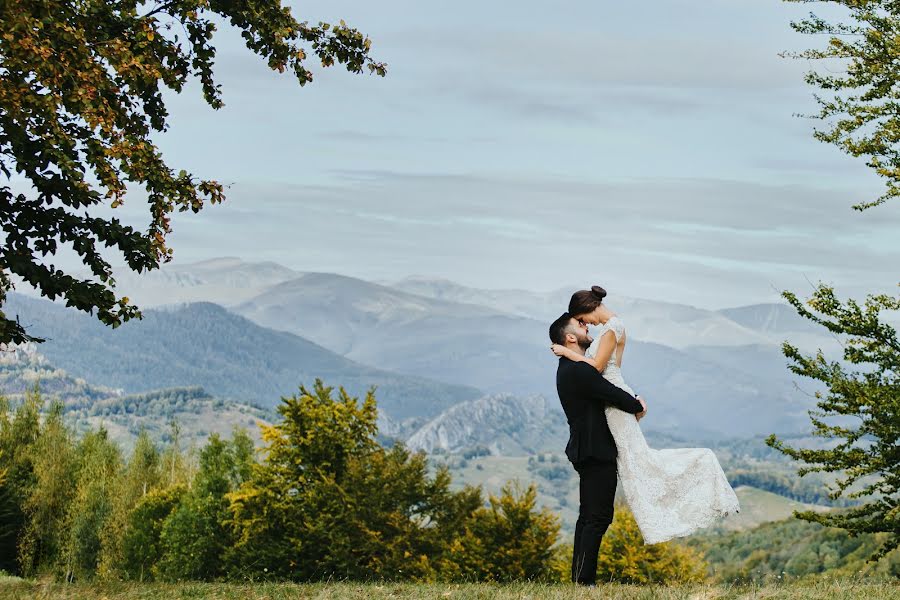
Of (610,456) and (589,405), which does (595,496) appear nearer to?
(610,456)

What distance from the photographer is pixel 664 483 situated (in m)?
11.5

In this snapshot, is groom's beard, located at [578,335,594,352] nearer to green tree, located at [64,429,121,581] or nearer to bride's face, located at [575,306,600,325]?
bride's face, located at [575,306,600,325]

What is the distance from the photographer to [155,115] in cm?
1521

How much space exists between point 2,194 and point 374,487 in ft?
127

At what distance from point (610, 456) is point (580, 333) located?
1.45 meters

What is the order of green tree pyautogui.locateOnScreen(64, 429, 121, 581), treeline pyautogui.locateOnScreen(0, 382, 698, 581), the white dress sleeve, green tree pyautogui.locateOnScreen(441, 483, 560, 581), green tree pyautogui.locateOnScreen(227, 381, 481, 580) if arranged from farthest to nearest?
green tree pyautogui.locateOnScreen(64, 429, 121, 581) < green tree pyautogui.locateOnScreen(227, 381, 481, 580) < treeline pyautogui.locateOnScreen(0, 382, 698, 581) < green tree pyautogui.locateOnScreen(441, 483, 560, 581) < the white dress sleeve

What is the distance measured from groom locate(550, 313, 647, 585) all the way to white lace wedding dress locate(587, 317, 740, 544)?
0.18 metres

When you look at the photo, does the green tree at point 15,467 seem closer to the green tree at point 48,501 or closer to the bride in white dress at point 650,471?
the green tree at point 48,501

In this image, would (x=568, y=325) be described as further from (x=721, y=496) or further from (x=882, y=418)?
(x=882, y=418)

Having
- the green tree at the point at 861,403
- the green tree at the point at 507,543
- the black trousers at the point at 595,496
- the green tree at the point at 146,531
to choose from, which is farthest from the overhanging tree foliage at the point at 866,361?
the green tree at the point at 146,531

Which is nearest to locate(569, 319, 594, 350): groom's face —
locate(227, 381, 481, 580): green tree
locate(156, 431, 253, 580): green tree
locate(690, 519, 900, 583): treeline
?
locate(227, 381, 481, 580): green tree

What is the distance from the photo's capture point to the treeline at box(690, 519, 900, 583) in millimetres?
76062

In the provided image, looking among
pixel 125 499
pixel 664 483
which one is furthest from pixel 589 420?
pixel 125 499

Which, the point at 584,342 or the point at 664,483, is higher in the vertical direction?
the point at 584,342
